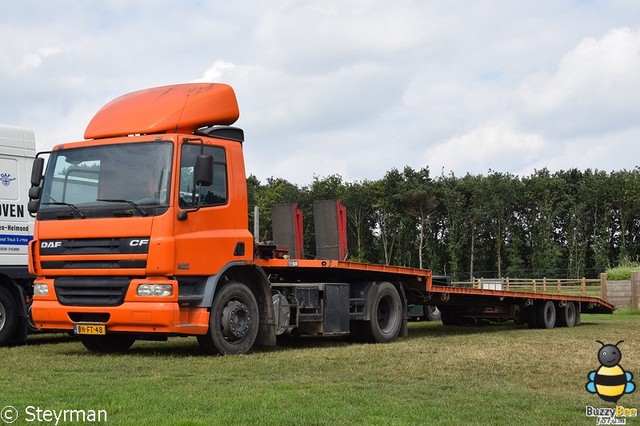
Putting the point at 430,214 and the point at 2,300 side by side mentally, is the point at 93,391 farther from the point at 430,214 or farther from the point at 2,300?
the point at 430,214

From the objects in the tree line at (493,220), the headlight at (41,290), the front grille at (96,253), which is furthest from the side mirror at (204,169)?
the tree line at (493,220)

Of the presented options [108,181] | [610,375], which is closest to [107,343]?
[108,181]

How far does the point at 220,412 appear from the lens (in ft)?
21.0

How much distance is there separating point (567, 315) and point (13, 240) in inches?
510

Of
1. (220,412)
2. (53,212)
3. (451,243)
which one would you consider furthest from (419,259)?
(220,412)

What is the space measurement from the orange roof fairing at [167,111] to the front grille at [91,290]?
199cm

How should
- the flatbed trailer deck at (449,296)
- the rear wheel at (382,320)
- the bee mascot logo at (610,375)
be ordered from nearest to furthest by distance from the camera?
the bee mascot logo at (610,375) < the flatbed trailer deck at (449,296) < the rear wheel at (382,320)

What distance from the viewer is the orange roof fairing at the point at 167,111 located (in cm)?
1148

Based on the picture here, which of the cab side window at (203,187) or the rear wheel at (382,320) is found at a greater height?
the cab side window at (203,187)

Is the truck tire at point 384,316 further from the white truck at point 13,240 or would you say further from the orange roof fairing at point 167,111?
the white truck at point 13,240

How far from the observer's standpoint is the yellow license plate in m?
10.8

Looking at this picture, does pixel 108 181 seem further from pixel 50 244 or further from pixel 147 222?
pixel 50 244

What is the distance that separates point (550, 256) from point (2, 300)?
2243 inches

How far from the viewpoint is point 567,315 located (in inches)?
813
